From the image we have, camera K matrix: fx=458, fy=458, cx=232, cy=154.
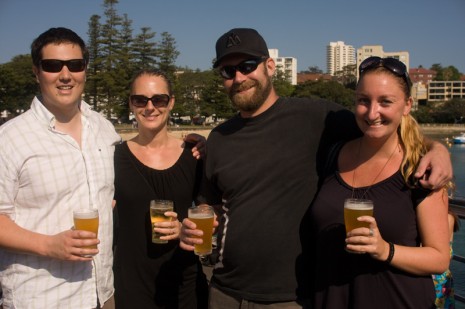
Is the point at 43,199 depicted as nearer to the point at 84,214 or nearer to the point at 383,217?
the point at 84,214

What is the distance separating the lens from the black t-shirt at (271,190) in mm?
2510

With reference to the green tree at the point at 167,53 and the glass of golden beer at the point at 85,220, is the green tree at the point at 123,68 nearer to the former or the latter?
the green tree at the point at 167,53

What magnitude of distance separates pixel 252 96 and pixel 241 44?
322 mm

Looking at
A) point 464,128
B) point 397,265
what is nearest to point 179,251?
point 397,265

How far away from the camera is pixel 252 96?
9.01 ft

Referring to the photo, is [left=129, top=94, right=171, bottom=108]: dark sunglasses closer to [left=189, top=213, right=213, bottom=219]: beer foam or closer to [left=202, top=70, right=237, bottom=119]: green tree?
[left=189, top=213, right=213, bottom=219]: beer foam

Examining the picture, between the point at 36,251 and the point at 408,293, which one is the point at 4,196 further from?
the point at 408,293

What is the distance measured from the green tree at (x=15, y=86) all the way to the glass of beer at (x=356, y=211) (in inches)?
2341

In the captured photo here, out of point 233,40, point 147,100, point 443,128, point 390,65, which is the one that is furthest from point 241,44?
point 443,128

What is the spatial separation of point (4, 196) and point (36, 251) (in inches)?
12.9

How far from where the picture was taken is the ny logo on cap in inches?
109

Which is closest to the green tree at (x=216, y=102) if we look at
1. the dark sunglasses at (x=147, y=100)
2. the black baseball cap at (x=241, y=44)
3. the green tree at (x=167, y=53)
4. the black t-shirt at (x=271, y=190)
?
the green tree at (x=167, y=53)

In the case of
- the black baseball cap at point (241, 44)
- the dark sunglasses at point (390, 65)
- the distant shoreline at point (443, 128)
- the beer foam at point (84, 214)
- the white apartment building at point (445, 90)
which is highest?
the white apartment building at point (445, 90)

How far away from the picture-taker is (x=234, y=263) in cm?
260
